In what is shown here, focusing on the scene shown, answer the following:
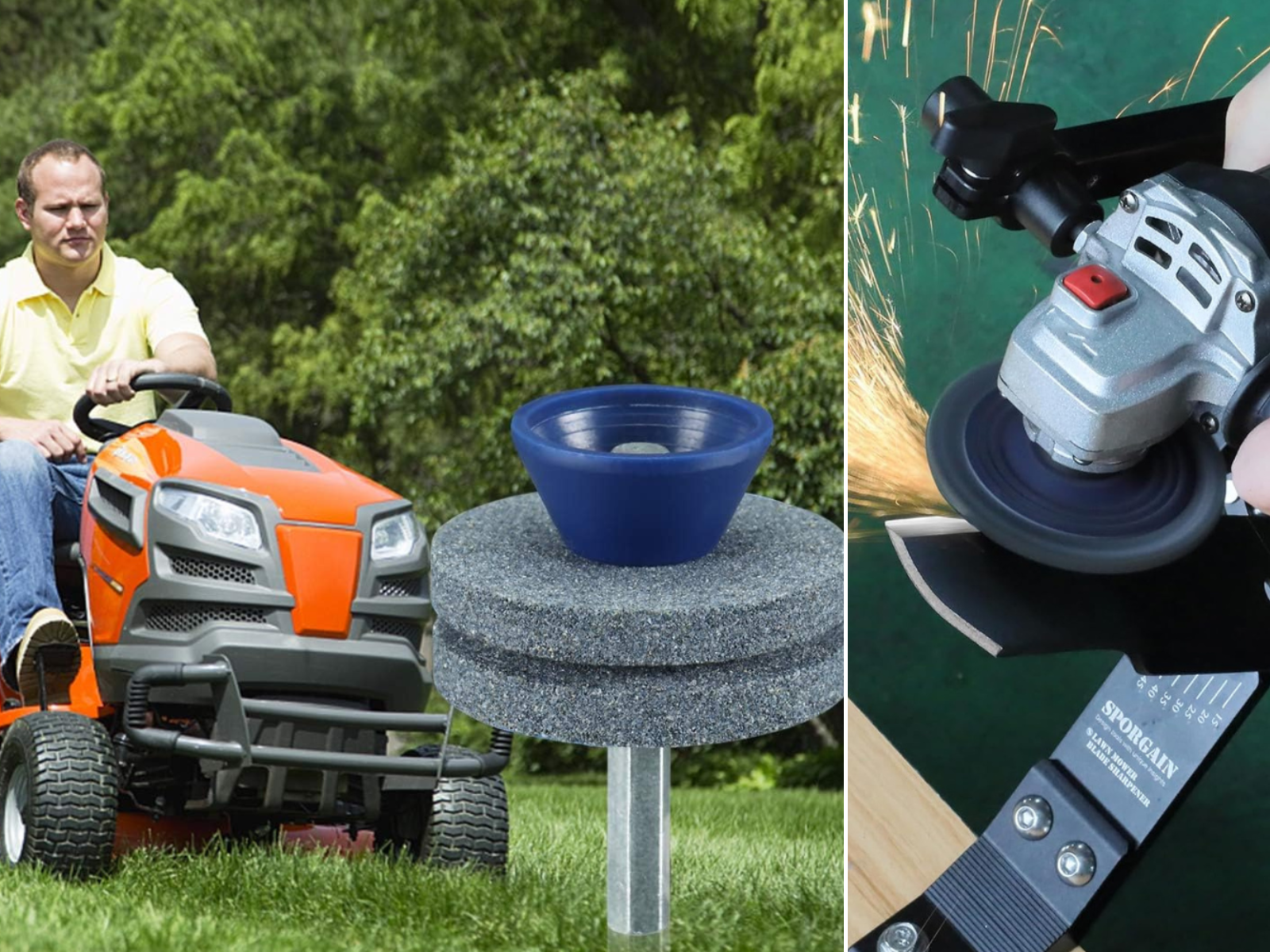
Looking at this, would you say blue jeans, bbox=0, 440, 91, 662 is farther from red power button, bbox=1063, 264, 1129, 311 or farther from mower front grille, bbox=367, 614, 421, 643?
red power button, bbox=1063, 264, 1129, 311

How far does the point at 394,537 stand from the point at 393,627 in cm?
13

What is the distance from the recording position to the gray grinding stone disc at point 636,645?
1.59 meters

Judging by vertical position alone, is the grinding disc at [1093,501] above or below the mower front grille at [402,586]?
above

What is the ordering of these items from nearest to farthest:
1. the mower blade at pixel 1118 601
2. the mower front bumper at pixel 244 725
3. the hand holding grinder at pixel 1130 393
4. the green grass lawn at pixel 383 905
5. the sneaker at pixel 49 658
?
the hand holding grinder at pixel 1130 393, the mower blade at pixel 1118 601, the green grass lawn at pixel 383 905, the mower front bumper at pixel 244 725, the sneaker at pixel 49 658

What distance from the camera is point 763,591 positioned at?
165 cm

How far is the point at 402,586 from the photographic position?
226 centimetres

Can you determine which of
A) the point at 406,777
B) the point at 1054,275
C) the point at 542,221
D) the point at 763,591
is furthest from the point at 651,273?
the point at 1054,275

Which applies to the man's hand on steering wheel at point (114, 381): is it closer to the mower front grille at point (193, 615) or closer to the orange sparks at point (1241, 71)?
the mower front grille at point (193, 615)

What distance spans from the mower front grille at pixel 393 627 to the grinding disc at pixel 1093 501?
1.36 metres

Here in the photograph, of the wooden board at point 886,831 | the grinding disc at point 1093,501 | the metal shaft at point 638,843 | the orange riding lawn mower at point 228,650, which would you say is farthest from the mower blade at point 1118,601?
the orange riding lawn mower at point 228,650

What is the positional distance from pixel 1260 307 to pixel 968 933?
0.71 metres

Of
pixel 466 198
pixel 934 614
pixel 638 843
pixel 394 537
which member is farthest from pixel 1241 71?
pixel 466 198

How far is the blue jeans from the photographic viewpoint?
2.27 m

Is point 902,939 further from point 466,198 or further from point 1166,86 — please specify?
point 466,198
